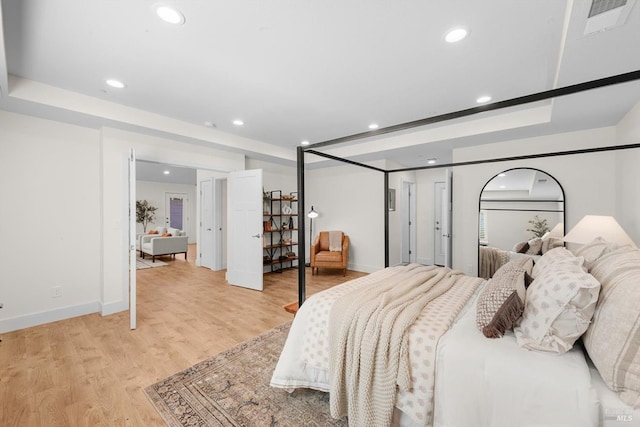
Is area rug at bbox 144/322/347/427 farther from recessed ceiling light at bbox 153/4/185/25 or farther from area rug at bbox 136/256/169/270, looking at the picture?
area rug at bbox 136/256/169/270

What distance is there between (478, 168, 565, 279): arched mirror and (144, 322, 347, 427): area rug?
3223 mm

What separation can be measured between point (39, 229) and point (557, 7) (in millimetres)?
5141

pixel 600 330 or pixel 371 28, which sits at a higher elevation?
pixel 371 28

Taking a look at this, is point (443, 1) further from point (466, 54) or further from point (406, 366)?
point (406, 366)

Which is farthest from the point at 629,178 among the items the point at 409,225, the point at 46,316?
the point at 46,316

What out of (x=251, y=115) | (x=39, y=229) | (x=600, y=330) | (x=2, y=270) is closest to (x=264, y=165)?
(x=251, y=115)

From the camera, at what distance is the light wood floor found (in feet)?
5.71

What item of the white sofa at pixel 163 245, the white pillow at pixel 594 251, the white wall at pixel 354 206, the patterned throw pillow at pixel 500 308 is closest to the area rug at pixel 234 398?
the patterned throw pillow at pixel 500 308

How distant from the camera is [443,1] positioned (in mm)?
1595

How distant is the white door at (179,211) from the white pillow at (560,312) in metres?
11.3

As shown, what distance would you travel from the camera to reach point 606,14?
1438 mm

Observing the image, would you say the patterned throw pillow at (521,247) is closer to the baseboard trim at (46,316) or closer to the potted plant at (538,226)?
the potted plant at (538,226)

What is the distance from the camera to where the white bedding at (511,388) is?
39.9 inches

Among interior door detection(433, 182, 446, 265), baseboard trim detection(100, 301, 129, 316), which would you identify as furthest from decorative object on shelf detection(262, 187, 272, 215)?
interior door detection(433, 182, 446, 265)
